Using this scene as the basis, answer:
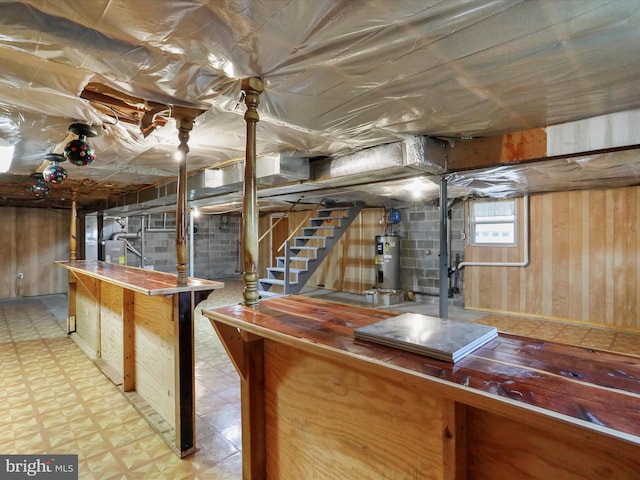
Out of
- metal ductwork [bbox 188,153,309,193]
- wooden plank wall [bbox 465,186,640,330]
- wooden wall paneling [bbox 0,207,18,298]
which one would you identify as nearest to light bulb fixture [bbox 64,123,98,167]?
metal ductwork [bbox 188,153,309,193]

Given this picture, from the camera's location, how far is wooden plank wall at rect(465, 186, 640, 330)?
4.16m

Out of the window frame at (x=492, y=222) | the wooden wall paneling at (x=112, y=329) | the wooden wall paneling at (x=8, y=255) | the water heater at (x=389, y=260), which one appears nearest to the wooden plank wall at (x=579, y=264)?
the window frame at (x=492, y=222)

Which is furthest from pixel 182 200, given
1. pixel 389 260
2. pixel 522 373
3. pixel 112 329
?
pixel 389 260

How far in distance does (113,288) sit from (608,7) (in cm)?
367

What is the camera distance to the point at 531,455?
2.91 feet

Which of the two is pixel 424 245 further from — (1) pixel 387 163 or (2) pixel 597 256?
(1) pixel 387 163

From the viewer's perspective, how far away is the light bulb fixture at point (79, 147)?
7.47 feet

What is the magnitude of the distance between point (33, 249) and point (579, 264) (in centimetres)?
981

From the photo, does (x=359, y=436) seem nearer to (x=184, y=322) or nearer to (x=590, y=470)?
(x=590, y=470)

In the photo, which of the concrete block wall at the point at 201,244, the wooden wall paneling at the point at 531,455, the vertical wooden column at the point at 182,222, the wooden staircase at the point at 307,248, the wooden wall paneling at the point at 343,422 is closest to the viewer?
the wooden wall paneling at the point at 531,455

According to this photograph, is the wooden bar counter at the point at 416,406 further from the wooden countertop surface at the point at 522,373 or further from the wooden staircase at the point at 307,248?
the wooden staircase at the point at 307,248

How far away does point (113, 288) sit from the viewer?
308 cm

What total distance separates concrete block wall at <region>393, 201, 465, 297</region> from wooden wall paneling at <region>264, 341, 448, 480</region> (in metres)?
4.76

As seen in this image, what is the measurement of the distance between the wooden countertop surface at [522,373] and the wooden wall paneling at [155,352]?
117 centimetres
